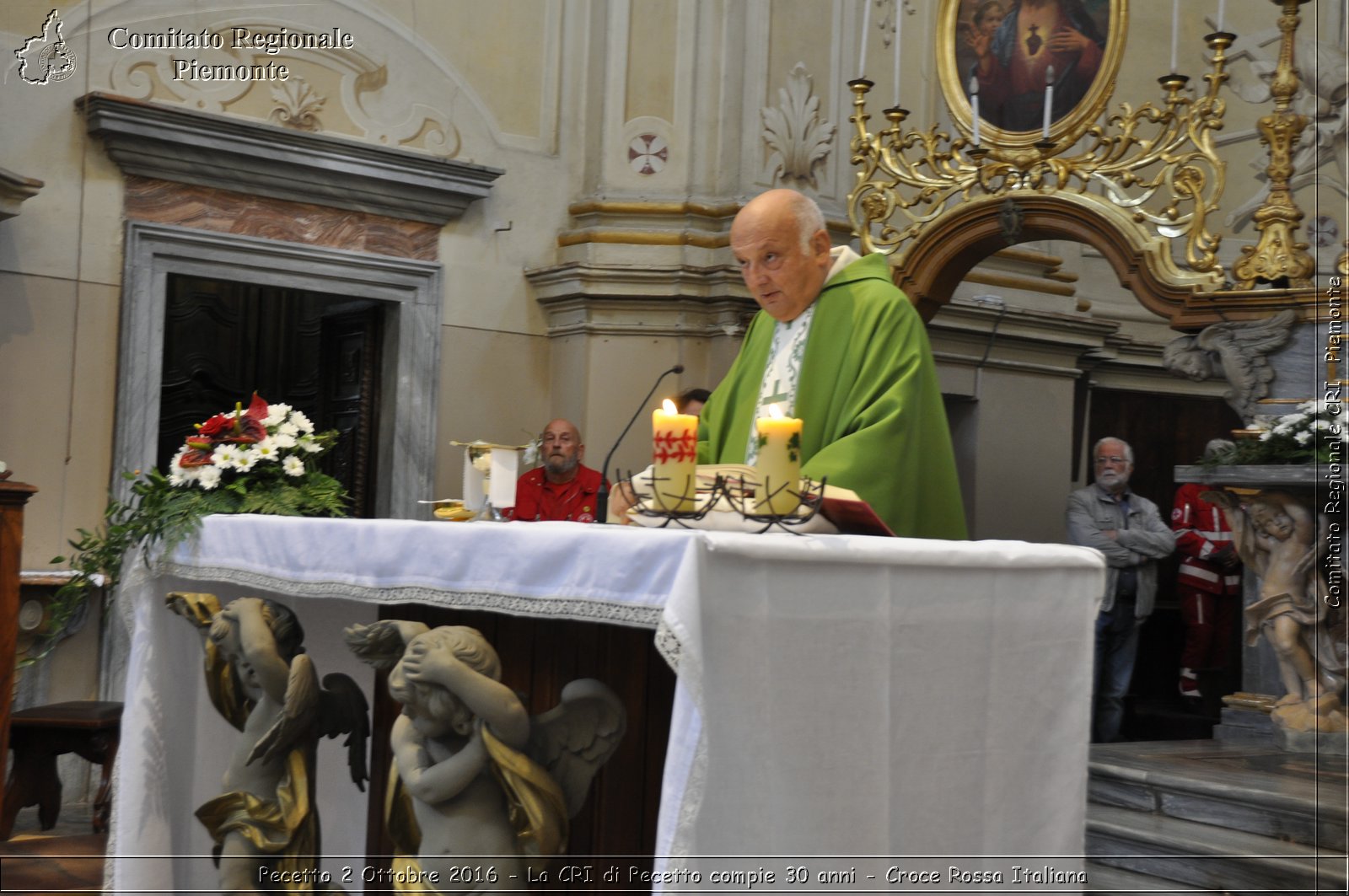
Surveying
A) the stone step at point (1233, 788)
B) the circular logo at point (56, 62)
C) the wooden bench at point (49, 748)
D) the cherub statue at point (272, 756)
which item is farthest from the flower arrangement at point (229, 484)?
the circular logo at point (56, 62)

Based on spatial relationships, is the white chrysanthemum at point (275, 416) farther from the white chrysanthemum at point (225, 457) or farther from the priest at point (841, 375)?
the priest at point (841, 375)

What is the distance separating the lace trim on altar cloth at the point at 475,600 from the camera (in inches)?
94.7

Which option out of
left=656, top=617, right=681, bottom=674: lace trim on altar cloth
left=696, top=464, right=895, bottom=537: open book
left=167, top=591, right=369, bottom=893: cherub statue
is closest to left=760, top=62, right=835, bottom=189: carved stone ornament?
left=167, top=591, right=369, bottom=893: cherub statue

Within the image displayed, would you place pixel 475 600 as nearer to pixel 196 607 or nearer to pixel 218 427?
pixel 196 607

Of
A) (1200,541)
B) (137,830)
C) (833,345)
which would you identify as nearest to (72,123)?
(137,830)

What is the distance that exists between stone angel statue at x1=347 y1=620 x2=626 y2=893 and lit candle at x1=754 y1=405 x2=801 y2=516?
1.53ft

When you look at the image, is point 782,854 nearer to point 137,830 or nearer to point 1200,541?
point 137,830

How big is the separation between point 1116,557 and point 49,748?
4862 mm

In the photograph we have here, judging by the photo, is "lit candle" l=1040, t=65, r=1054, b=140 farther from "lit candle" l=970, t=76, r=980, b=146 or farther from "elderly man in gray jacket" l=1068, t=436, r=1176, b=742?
"elderly man in gray jacket" l=1068, t=436, r=1176, b=742

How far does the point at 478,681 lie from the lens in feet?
8.61

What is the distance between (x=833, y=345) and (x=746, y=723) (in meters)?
1.51

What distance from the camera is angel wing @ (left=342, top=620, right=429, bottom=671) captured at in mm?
2787

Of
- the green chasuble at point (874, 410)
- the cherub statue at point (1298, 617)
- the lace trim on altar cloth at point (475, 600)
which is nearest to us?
the lace trim on altar cloth at point (475, 600)

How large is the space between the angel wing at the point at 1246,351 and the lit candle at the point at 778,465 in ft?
10.7
